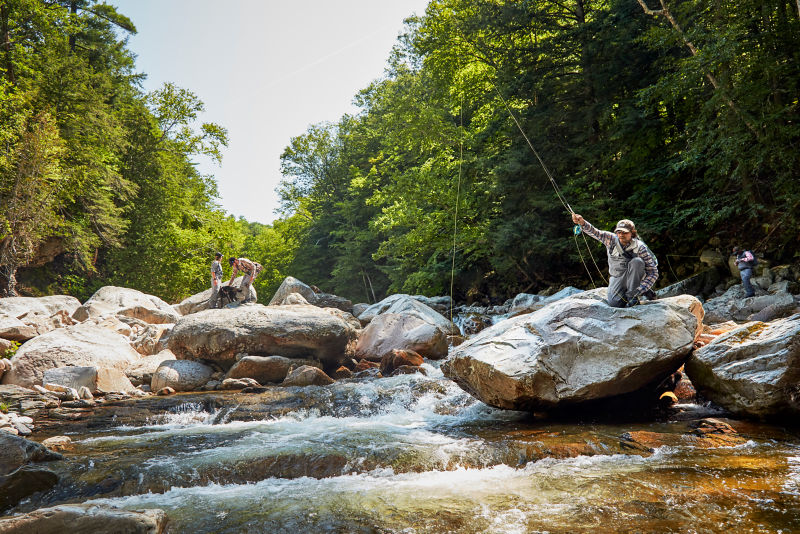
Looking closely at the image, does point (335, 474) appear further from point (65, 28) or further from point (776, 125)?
point (65, 28)

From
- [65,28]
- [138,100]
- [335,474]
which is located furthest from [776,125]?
[138,100]

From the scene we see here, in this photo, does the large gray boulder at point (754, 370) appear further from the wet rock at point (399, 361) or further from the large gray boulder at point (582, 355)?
the wet rock at point (399, 361)

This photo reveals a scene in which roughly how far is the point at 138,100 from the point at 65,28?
275 inches

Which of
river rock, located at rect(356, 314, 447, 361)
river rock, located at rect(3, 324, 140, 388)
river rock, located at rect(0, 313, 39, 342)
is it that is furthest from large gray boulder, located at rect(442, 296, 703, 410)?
river rock, located at rect(0, 313, 39, 342)

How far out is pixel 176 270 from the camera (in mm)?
27734

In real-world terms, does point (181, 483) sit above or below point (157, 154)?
below

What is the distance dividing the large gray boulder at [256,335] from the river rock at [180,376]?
394 mm

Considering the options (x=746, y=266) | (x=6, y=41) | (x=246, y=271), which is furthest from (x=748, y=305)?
(x=6, y=41)

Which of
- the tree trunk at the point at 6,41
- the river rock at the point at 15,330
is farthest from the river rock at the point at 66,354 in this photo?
the tree trunk at the point at 6,41

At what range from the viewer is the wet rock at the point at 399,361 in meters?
10.4

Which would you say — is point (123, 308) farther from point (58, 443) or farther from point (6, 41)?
point (6, 41)

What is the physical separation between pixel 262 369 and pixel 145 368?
3.02 meters

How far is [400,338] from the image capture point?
39.5 ft

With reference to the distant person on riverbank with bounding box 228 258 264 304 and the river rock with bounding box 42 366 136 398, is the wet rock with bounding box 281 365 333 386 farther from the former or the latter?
the distant person on riverbank with bounding box 228 258 264 304
